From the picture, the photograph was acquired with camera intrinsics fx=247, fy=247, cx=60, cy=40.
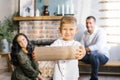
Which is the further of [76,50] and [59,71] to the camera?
[59,71]

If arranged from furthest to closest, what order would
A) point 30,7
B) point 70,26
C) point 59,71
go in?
point 30,7, point 59,71, point 70,26

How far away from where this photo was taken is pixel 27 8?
215 inches

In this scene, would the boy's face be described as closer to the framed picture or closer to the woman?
the woman

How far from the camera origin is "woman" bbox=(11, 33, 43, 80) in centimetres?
235

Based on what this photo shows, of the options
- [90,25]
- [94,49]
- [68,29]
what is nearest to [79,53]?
[68,29]

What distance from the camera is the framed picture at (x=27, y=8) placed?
5.46 m

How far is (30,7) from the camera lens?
5.46 meters

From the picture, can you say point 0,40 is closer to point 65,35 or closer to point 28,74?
point 28,74

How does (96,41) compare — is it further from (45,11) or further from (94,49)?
(45,11)

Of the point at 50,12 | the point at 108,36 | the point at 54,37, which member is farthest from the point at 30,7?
the point at 108,36

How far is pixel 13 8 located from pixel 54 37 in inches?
46.4

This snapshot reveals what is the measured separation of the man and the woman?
1.83 metres

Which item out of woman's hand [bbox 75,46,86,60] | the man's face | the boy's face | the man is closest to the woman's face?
the boy's face

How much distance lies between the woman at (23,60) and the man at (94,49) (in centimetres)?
183
